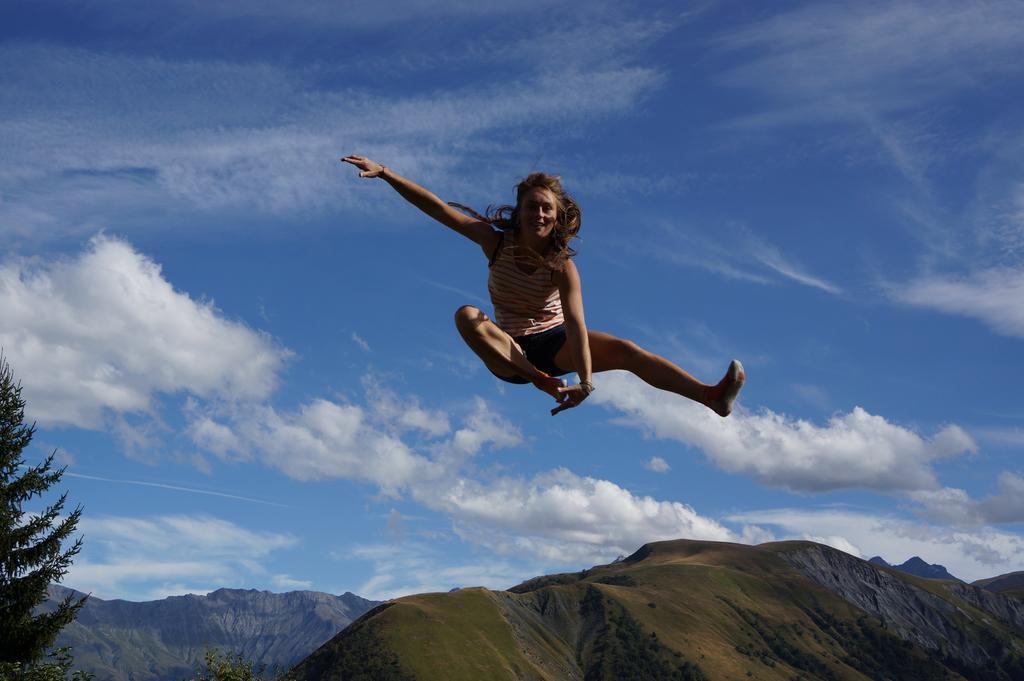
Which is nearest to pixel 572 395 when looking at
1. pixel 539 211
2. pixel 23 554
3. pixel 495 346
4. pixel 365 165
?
pixel 495 346

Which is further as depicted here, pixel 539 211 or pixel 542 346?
pixel 542 346

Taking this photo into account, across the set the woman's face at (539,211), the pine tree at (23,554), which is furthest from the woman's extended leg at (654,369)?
the pine tree at (23,554)

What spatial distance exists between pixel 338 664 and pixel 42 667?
174 metres

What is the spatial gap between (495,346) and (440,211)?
1276 millimetres

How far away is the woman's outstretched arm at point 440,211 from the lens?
7.66 m

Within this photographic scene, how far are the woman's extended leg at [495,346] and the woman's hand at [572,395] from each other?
110mm

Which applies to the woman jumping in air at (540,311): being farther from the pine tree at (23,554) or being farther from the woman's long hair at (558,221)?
the pine tree at (23,554)

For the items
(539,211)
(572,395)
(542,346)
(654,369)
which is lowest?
(572,395)

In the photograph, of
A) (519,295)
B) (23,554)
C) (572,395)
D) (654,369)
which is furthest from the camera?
(23,554)

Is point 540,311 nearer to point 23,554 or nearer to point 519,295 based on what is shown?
point 519,295

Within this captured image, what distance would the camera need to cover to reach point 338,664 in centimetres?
18925

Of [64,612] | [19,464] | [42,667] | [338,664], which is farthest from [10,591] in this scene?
[338,664]

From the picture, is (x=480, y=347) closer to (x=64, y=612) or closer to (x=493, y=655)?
(x=64, y=612)

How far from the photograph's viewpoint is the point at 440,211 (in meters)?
7.83
